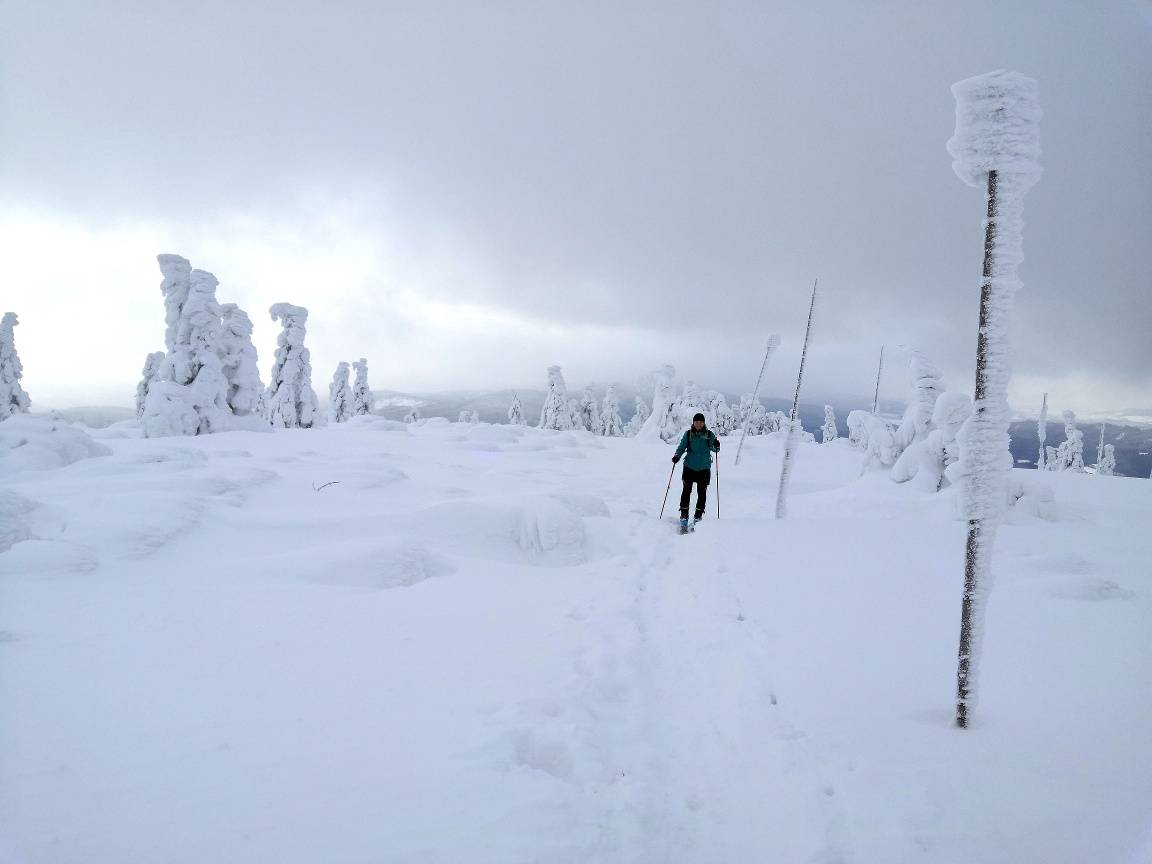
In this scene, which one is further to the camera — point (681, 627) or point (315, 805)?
point (681, 627)

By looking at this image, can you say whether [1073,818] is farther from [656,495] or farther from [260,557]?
[656,495]

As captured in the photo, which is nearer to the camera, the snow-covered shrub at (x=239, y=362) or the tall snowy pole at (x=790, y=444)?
the tall snowy pole at (x=790, y=444)

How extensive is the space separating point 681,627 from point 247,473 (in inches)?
359

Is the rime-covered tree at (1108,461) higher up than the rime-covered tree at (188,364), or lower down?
lower down

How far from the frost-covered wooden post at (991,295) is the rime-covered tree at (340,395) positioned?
52.4 m

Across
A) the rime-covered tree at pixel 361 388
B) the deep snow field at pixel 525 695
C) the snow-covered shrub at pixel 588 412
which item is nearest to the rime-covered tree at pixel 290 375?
the rime-covered tree at pixel 361 388


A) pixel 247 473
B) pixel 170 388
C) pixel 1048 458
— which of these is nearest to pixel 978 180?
pixel 247 473

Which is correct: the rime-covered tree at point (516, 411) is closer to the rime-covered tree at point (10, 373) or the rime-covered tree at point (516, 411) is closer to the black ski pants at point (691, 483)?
the rime-covered tree at point (10, 373)

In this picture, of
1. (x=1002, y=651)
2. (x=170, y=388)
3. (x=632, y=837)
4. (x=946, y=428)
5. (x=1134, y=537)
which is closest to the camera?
(x=632, y=837)

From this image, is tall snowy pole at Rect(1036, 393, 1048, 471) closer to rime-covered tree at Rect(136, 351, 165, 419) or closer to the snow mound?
the snow mound

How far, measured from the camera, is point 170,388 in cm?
2227

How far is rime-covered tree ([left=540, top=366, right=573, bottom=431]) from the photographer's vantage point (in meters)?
55.3

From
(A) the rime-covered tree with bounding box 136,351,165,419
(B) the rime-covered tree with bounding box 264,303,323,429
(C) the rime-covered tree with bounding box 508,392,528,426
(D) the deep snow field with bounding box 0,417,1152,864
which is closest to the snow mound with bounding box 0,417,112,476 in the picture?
(D) the deep snow field with bounding box 0,417,1152,864

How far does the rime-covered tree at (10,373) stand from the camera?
92.8 ft
